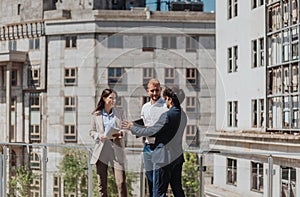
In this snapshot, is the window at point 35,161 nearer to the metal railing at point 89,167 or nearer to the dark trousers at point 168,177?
the metal railing at point 89,167

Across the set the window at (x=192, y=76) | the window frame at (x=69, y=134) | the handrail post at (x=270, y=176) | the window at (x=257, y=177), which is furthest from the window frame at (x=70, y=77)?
the handrail post at (x=270, y=176)

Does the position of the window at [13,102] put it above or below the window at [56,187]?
above

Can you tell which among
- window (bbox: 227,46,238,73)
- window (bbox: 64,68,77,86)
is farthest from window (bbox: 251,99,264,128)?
window (bbox: 64,68,77,86)

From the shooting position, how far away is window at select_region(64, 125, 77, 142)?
163 ft

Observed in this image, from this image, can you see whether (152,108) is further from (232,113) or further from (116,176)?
(232,113)

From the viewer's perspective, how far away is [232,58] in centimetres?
3133

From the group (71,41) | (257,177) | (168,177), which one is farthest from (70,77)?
(168,177)

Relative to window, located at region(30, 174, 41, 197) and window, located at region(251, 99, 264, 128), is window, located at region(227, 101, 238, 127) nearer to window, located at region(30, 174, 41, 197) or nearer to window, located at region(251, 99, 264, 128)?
window, located at region(251, 99, 264, 128)

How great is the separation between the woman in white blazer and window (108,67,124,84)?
124ft

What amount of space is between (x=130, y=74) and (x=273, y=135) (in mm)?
25568

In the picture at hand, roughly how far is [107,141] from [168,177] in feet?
2.84

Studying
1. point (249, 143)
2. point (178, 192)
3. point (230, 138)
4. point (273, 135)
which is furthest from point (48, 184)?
point (230, 138)

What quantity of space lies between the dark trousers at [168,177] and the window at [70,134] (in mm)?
41930

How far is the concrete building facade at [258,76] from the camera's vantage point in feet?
82.0
